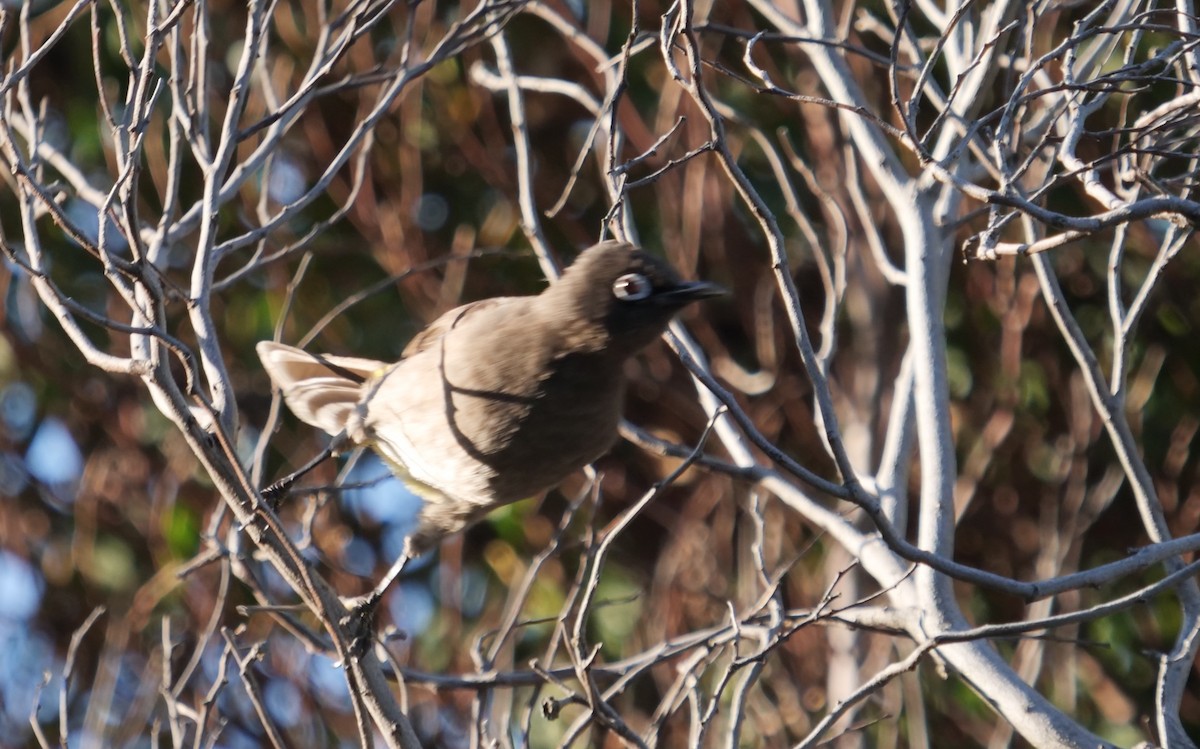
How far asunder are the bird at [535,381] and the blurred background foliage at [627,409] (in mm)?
2091

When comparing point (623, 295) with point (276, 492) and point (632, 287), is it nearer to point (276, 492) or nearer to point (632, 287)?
point (632, 287)

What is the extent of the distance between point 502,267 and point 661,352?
3.02 feet

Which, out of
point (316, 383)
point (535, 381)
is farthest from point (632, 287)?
point (316, 383)

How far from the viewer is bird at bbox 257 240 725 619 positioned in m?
3.82

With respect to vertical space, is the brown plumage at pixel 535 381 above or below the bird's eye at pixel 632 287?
below

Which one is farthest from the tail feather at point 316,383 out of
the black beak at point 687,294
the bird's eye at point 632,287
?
the black beak at point 687,294

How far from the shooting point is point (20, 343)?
675 centimetres

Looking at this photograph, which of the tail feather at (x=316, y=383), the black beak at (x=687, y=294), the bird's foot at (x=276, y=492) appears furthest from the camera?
the tail feather at (x=316, y=383)

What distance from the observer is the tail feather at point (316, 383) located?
15.0 feet

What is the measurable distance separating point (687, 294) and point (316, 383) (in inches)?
58.9

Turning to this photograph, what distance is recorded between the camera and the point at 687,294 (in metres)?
3.71

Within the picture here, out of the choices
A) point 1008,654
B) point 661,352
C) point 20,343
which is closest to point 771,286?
point 661,352

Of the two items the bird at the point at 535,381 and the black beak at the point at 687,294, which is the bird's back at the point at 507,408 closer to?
the bird at the point at 535,381

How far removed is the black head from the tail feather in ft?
3.42
